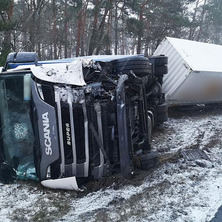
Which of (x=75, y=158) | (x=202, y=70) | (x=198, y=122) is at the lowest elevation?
(x=198, y=122)

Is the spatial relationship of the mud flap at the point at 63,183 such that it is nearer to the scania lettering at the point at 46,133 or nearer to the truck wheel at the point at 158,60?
the scania lettering at the point at 46,133

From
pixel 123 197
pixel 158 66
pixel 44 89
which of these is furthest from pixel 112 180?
pixel 158 66

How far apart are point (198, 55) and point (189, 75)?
120 cm

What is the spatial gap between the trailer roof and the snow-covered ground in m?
3.45

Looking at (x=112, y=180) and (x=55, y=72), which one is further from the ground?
(x=55, y=72)

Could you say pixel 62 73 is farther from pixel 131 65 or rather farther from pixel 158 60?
pixel 158 60

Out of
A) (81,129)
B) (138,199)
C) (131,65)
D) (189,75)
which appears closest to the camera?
(138,199)

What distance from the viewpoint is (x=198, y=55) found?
7.73 m

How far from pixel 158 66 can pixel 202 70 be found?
1451mm

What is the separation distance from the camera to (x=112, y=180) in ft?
11.6

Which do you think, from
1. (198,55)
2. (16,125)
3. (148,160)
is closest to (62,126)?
(16,125)

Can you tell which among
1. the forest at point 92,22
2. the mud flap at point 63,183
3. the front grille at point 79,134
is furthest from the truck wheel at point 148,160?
the forest at point 92,22

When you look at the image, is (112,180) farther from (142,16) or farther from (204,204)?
(142,16)

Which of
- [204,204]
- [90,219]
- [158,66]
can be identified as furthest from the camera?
[158,66]
